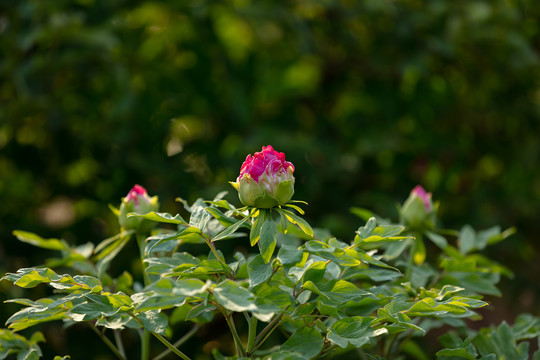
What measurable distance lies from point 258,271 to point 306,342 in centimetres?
9

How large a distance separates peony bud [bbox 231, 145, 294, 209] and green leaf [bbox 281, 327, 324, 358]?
0.13 m

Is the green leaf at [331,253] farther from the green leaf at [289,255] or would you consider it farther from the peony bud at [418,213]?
the peony bud at [418,213]

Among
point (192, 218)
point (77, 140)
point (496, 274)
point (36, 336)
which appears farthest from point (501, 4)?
point (36, 336)

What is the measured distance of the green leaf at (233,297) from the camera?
480 millimetres

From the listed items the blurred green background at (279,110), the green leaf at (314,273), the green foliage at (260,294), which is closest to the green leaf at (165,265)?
the green foliage at (260,294)

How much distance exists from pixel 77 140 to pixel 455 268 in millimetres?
1080

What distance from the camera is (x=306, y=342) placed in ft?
1.89

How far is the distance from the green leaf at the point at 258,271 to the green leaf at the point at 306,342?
0.24 ft

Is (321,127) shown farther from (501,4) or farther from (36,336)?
(36,336)

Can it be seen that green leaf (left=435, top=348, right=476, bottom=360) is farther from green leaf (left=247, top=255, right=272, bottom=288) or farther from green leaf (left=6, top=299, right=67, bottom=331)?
green leaf (left=6, top=299, right=67, bottom=331)

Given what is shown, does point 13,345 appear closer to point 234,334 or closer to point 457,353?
point 234,334

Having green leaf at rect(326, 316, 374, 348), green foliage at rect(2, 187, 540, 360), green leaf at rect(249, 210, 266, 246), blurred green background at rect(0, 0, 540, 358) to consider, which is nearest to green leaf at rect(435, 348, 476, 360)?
green foliage at rect(2, 187, 540, 360)

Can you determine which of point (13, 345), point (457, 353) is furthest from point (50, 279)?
point (457, 353)

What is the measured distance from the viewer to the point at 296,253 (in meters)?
0.55
